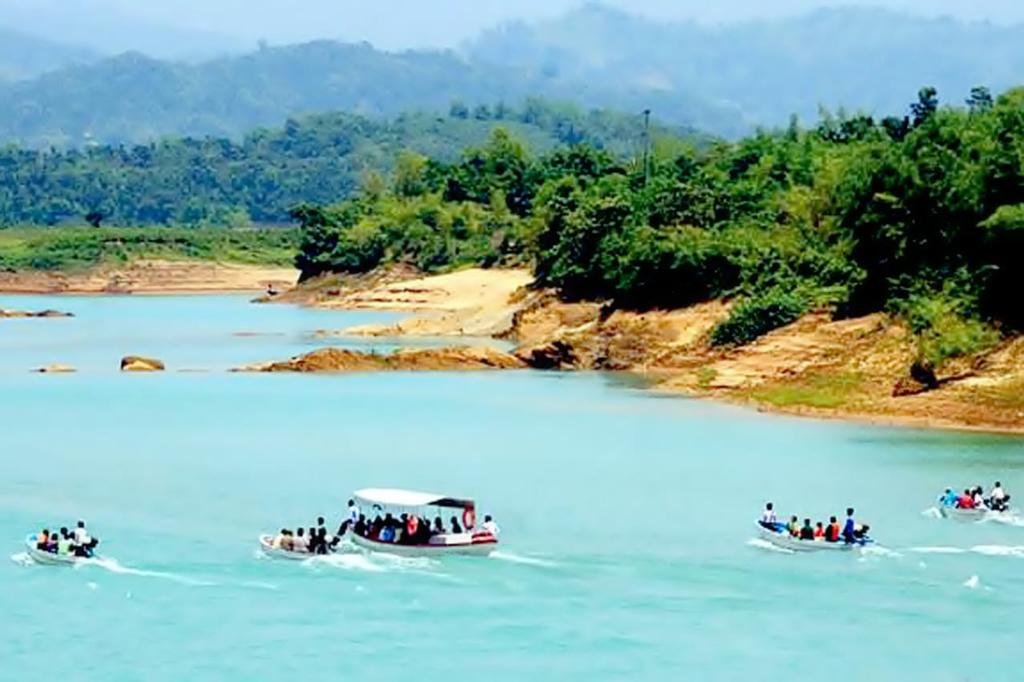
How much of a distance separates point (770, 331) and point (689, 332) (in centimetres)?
713

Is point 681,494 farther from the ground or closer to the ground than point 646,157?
closer to the ground

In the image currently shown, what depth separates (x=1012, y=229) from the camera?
6100cm

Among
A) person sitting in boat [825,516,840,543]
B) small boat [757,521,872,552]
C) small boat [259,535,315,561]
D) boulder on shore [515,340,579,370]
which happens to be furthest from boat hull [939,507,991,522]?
boulder on shore [515,340,579,370]

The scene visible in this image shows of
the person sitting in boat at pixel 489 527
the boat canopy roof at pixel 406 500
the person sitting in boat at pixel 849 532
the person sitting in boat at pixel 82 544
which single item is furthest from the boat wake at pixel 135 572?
the person sitting in boat at pixel 849 532

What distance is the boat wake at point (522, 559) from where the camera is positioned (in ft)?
127

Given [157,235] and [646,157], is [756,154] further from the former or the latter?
[157,235]

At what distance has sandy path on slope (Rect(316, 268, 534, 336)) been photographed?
104m

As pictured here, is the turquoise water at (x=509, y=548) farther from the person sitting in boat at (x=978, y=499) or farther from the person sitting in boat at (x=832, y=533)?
the person sitting in boat at (x=978, y=499)

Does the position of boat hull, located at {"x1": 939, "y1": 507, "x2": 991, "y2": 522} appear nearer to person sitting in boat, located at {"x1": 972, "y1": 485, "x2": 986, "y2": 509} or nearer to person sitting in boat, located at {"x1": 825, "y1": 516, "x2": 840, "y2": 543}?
person sitting in boat, located at {"x1": 972, "y1": 485, "x2": 986, "y2": 509}

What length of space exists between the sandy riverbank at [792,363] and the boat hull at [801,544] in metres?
18.8

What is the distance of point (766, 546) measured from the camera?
4075 centimetres

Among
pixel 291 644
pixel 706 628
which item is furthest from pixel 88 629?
pixel 706 628

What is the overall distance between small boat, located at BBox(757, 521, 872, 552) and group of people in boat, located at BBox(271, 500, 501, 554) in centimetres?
592

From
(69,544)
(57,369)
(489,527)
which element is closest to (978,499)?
(489,527)
